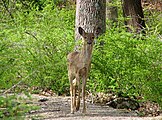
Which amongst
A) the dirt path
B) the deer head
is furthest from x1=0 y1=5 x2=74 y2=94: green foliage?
the deer head

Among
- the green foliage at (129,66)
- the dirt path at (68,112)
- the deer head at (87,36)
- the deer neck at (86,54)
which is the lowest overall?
the dirt path at (68,112)

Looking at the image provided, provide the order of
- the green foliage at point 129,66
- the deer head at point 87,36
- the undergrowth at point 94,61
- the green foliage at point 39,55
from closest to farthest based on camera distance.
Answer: the deer head at point 87,36, the green foliage at point 129,66, the undergrowth at point 94,61, the green foliage at point 39,55

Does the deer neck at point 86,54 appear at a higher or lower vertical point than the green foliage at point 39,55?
higher

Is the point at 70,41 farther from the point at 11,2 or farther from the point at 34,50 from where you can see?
the point at 11,2

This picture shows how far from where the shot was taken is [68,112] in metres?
9.21

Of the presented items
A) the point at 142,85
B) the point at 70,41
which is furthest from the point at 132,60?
the point at 70,41

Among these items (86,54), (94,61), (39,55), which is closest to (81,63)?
(86,54)

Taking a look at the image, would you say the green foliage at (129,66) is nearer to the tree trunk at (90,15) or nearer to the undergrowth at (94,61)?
the undergrowth at (94,61)

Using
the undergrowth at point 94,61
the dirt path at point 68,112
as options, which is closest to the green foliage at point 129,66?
the undergrowth at point 94,61

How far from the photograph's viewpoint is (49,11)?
15508 millimetres

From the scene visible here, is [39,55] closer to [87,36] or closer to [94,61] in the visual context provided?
[94,61]

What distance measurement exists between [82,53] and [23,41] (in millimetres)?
3462

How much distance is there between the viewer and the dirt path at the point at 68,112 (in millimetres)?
8770

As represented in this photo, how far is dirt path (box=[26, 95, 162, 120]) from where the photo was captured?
8.77 m
